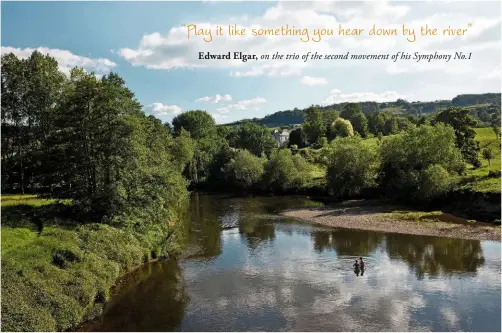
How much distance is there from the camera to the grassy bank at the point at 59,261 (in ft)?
77.1

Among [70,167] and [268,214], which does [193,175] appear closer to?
[268,214]

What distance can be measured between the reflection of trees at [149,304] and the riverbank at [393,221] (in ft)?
90.8

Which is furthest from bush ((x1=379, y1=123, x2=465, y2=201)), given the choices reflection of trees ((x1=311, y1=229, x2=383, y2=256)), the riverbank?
reflection of trees ((x1=311, y1=229, x2=383, y2=256))

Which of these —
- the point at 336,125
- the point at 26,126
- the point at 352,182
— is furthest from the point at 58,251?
the point at 336,125

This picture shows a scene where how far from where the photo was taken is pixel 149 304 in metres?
29.4

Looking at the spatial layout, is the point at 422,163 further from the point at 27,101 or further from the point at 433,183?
the point at 27,101

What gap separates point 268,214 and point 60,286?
41.9 meters

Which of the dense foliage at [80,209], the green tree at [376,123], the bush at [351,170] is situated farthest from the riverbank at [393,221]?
the green tree at [376,123]

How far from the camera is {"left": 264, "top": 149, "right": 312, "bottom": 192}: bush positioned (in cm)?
9019

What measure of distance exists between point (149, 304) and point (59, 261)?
23.7 ft

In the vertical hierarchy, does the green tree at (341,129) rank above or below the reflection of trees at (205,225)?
above

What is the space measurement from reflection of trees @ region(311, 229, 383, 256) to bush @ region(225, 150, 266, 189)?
4614cm

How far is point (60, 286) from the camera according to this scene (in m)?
26.5

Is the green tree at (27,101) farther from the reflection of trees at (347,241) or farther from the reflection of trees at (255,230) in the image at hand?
the reflection of trees at (347,241)
